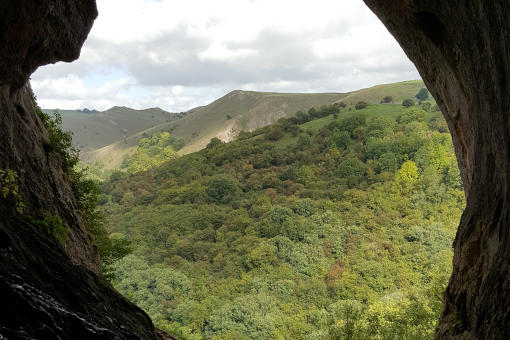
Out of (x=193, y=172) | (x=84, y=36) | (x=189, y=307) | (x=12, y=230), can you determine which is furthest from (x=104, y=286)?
(x=193, y=172)

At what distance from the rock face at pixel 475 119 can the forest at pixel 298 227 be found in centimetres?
1774

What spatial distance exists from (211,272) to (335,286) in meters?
24.9

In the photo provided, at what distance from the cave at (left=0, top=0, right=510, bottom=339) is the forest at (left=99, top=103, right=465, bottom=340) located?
61.3ft

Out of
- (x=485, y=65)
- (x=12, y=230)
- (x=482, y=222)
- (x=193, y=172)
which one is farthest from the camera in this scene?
(x=193, y=172)

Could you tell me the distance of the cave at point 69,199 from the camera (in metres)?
6.02

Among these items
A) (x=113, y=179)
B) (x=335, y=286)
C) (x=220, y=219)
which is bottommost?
(x=335, y=286)

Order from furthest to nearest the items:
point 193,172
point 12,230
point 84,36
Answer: point 193,172 → point 84,36 → point 12,230

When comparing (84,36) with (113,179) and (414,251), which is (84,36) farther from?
(113,179)

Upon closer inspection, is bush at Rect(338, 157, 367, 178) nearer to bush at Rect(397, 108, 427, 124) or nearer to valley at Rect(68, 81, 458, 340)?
valley at Rect(68, 81, 458, 340)

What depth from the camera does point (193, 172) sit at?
12775 cm

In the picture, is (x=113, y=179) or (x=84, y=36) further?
(x=113, y=179)

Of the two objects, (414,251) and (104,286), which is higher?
(104,286)

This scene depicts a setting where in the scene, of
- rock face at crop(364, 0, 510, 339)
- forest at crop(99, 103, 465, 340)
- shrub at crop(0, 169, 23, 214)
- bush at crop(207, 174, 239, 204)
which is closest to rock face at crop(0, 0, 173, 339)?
shrub at crop(0, 169, 23, 214)

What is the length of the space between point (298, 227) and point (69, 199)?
74869mm
